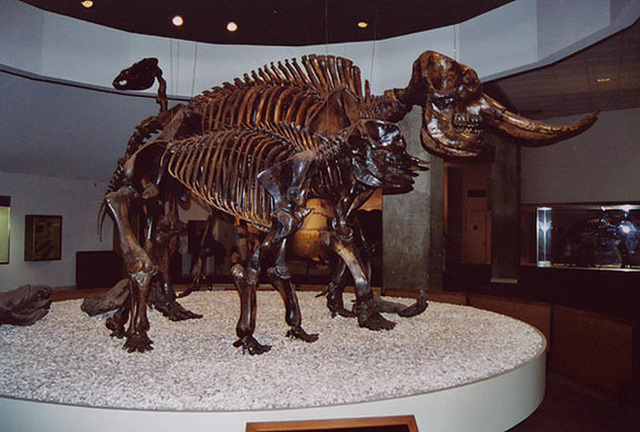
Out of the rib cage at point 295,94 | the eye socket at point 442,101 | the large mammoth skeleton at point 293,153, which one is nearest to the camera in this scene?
the large mammoth skeleton at point 293,153

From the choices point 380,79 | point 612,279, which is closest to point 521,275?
point 612,279

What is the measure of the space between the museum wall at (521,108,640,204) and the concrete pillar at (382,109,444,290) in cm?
364

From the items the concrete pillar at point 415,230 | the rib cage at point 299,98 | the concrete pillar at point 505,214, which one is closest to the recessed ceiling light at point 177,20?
the rib cage at point 299,98

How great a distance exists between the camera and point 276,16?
6914mm

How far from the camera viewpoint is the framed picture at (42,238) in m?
8.91

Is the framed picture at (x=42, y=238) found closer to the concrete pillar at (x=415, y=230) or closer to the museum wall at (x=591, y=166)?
the concrete pillar at (x=415, y=230)

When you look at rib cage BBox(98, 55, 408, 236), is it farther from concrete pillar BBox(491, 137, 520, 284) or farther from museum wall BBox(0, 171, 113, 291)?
concrete pillar BBox(491, 137, 520, 284)

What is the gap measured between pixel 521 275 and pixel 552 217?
1.43 meters

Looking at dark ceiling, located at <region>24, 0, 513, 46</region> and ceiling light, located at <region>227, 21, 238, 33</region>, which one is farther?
ceiling light, located at <region>227, 21, 238, 33</region>

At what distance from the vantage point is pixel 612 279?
8789 millimetres

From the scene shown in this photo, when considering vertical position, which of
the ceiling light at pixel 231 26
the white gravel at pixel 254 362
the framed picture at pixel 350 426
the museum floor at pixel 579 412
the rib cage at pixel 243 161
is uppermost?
the ceiling light at pixel 231 26

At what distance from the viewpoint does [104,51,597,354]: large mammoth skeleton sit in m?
3.68

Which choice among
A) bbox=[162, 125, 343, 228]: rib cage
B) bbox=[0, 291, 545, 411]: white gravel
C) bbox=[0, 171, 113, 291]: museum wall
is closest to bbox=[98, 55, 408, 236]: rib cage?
bbox=[162, 125, 343, 228]: rib cage

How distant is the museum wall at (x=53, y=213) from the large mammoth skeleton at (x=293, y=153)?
531 centimetres
